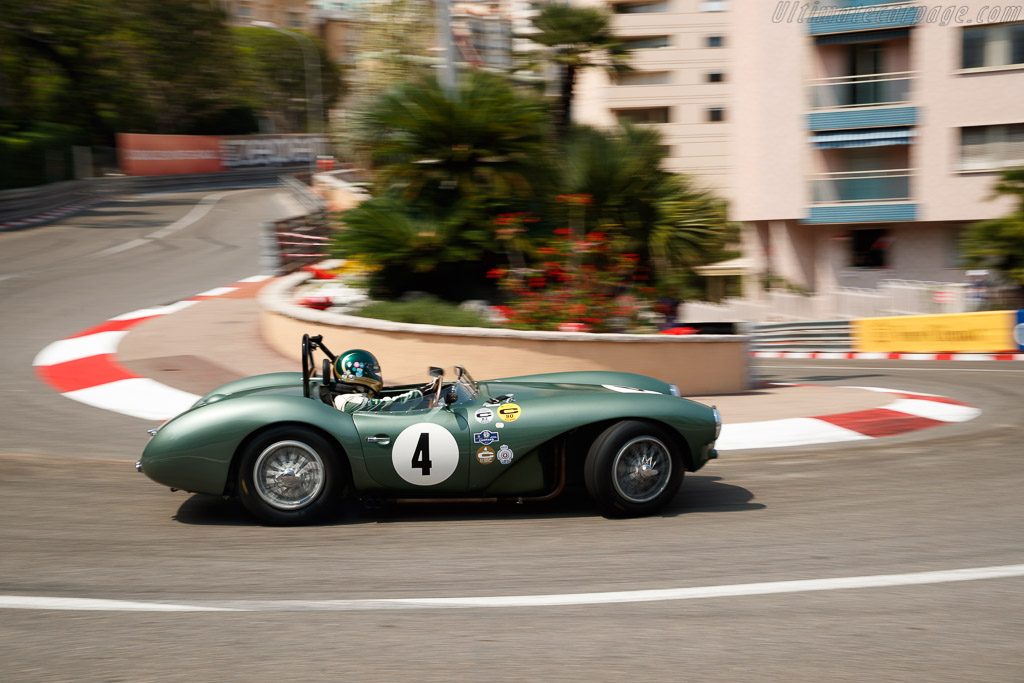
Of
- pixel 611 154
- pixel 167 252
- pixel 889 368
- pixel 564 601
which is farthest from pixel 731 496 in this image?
pixel 167 252

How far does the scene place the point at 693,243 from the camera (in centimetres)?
1198

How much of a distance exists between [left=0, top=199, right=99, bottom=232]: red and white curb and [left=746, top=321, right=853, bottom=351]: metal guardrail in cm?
1875

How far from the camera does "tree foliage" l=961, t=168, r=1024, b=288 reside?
70.7ft

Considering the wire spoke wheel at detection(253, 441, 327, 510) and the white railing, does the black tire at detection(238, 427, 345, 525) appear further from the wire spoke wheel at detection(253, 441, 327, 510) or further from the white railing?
the white railing

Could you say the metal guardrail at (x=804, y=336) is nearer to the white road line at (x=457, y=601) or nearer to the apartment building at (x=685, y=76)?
the white road line at (x=457, y=601)

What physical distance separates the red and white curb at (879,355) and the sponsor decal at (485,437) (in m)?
15.8

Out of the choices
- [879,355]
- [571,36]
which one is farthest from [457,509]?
[879,355]

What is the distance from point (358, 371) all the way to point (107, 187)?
32198mm

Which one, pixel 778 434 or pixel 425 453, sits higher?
pixel 425 453

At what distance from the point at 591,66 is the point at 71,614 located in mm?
14658

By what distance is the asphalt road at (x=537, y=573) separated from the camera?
142 inches

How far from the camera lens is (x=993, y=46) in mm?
25844

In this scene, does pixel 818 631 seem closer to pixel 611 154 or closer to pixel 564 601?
pixel 564 601

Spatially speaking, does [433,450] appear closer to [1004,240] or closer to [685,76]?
[1004,240]
